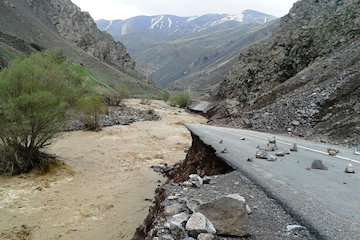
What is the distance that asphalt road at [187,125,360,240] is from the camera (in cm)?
600

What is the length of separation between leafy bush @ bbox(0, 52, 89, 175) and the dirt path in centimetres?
144

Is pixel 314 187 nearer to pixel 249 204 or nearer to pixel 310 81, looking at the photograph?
pixel 249 204

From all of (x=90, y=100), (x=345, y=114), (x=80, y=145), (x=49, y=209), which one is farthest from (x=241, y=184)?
(x=90, y=100)

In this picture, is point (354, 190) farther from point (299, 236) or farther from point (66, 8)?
point (66, 8)

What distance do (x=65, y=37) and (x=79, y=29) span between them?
966 cm

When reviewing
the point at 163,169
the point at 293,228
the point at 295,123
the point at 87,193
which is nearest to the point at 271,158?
the point at 293,228

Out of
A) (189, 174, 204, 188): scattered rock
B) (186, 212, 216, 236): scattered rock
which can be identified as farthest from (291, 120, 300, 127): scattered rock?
(186, 212, 216, 236): scattered rock

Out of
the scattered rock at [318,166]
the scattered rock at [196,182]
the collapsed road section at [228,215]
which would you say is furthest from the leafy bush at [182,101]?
the collapsed road section at [228,215]

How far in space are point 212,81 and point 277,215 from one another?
167 m

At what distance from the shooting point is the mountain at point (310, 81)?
21469 millimetres

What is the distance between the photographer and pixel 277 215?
6.59 meters

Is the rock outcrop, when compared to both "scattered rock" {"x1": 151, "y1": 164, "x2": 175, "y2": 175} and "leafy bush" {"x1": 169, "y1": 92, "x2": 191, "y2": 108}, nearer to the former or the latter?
"leafy bush" {"x1": 169, "y1": 92, "x2": 191, "y2": 108}

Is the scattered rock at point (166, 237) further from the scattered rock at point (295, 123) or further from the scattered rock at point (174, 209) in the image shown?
the scattered rock at point (295, 123)

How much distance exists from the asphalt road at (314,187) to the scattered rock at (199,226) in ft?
4.49
